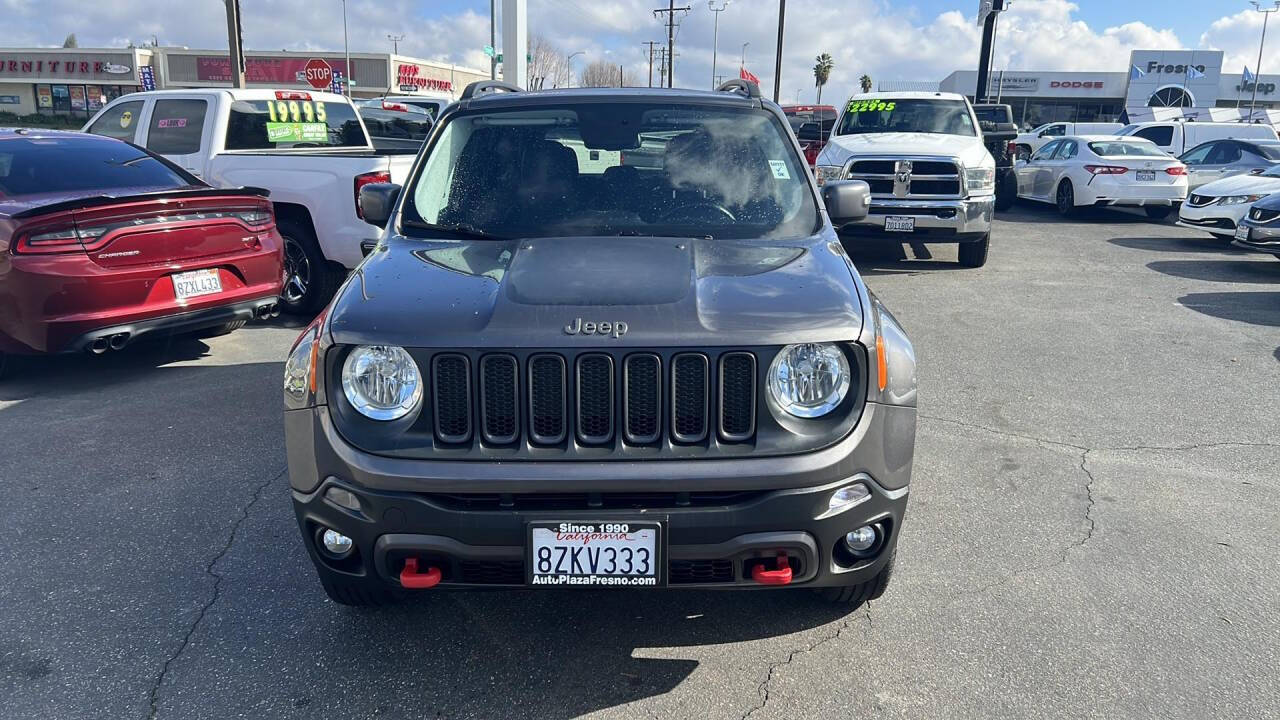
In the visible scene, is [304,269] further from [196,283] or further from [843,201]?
[843,201]

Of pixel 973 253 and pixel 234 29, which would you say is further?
pixel 234 29

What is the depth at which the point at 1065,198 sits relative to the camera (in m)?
17.0

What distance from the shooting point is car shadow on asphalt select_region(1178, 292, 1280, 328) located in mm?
8641

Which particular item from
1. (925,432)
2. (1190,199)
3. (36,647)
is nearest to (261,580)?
(36,647)

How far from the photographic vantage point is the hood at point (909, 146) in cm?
1068

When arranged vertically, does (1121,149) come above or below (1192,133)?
below

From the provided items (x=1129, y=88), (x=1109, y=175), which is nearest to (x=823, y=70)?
(x=1129, y=88)

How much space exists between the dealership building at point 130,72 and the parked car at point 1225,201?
176 feet

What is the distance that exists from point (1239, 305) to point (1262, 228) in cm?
208

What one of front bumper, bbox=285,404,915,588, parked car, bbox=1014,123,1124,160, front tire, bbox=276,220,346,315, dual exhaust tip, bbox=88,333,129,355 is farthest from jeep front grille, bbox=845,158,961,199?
parked car, bbox=1014,123,1124,160

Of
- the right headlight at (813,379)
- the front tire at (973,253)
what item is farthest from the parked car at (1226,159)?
the right headlight at (813,379)

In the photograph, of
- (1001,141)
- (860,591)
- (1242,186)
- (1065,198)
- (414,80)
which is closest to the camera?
(860,591)

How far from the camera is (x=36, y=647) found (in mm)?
Result: 3162

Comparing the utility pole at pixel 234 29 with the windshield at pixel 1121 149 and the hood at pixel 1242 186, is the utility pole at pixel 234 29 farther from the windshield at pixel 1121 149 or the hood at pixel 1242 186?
the hood at pixel 1242 186
